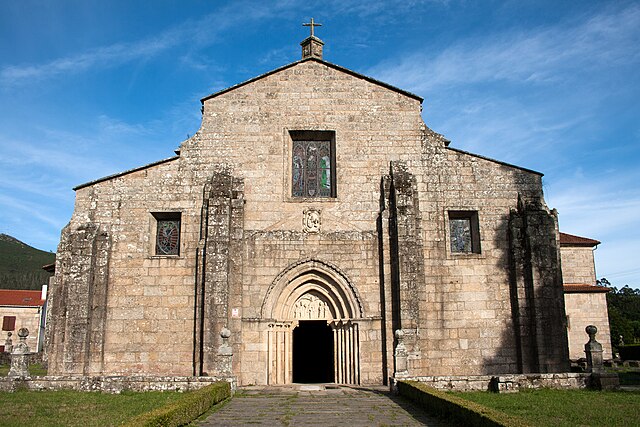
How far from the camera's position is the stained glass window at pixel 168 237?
1714 centimetres

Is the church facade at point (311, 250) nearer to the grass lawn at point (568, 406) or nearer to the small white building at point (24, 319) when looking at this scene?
the grass lawn at point (568, 406)

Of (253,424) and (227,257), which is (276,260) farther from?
(253,424)

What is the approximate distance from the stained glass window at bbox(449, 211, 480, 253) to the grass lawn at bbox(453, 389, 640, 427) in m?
5.19

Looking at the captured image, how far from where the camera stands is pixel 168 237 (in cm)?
1727

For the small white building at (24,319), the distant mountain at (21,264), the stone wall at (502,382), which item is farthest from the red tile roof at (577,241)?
the distant mountain at (21,264)

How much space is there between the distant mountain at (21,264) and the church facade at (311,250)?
77.8 metres

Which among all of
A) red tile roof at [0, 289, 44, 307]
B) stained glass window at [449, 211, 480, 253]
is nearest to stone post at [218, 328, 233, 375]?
stained glass window at [449, 211, 480, 253]

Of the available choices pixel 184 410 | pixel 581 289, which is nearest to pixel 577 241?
pixel 581 289

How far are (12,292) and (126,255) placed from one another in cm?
4285

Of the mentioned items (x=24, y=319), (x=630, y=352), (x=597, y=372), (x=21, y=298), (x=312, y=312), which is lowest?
(x=630, y=352)

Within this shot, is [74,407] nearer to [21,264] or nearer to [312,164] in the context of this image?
[312,164]

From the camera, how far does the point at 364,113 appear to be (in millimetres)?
17922

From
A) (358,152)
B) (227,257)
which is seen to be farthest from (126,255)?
(358,152)

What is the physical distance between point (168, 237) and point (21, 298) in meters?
41.5
